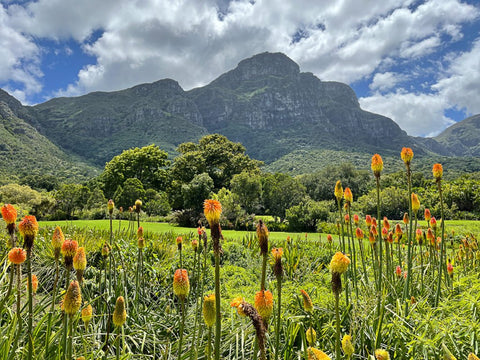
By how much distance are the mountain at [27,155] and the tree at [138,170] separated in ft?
120

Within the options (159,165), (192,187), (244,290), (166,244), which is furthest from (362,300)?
(159,165)

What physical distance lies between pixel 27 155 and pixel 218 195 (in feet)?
277

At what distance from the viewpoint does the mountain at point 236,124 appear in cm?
11719

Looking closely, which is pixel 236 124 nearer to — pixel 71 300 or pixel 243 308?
pixel 71 300

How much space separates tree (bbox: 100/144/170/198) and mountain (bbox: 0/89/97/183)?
36620 millimetres

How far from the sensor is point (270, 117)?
179250 mm

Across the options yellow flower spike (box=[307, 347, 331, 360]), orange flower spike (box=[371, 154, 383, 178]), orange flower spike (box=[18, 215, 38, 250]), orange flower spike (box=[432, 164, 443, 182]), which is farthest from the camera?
orange flower spike (box=[432, 164, 443, 182])


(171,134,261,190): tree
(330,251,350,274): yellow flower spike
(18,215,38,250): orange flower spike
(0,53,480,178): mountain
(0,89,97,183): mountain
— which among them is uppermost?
(0,53,480,178): mountain

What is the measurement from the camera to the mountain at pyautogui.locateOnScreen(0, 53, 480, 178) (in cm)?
11719

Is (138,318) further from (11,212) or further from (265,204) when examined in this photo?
(265,204)

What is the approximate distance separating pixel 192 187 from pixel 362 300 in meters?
19.9

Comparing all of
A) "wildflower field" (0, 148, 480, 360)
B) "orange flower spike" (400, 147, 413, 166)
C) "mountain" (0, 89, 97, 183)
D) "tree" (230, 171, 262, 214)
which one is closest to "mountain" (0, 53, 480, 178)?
"mountain" (0, 89, 97, 183)

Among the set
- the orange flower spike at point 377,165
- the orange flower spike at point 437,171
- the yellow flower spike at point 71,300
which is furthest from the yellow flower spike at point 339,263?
the orange flower spike at point 437,171

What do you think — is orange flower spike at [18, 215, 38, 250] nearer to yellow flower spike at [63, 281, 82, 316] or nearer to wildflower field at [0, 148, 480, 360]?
wildflower field at [0, 148, 480, 360]
